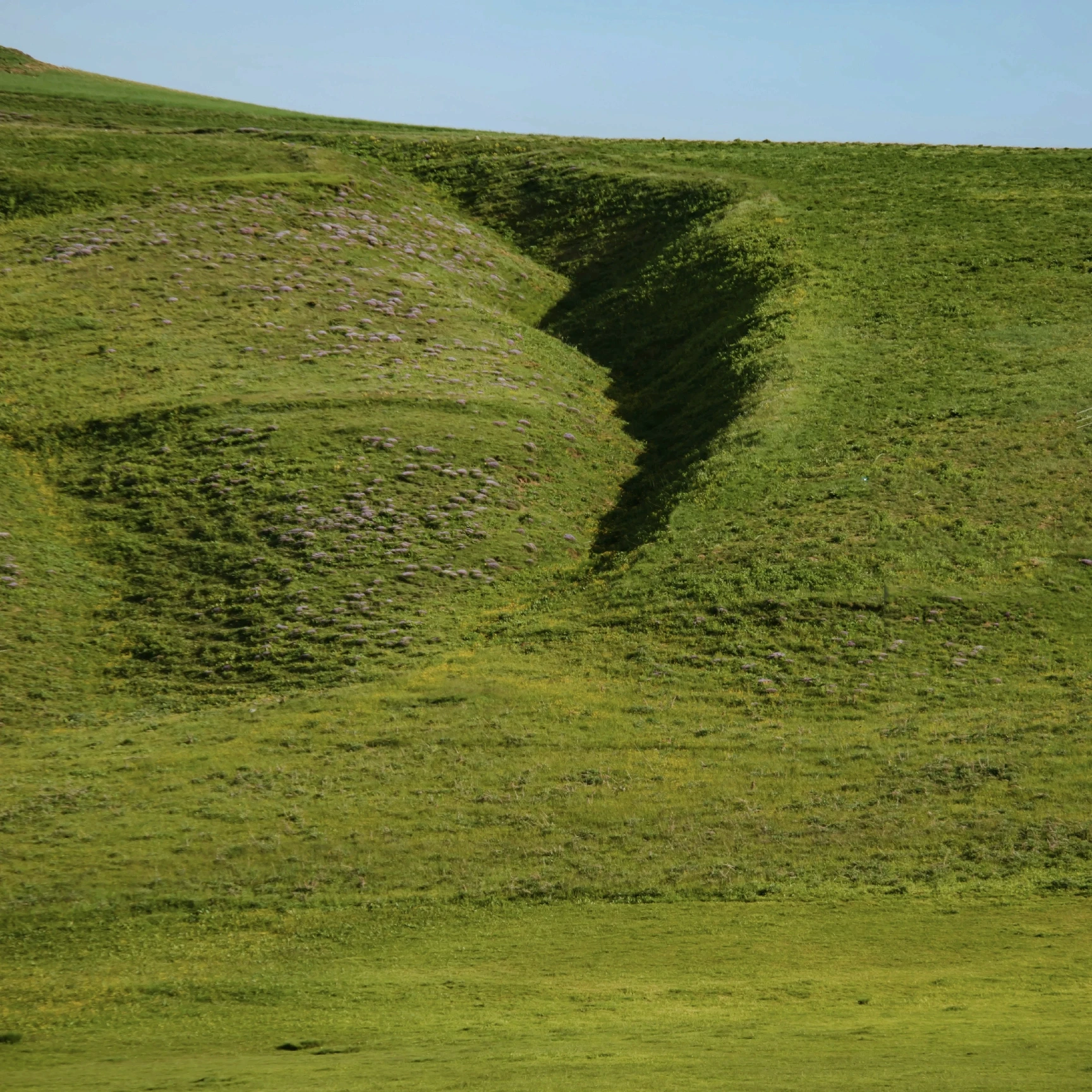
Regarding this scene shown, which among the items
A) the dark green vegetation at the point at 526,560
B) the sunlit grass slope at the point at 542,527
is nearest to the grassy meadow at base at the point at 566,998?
the dark green vegetation at the point at 526,560

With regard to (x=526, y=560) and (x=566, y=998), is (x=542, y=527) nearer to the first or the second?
(x=526, y=560)

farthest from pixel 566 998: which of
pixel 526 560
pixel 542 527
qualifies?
pixel 542 527

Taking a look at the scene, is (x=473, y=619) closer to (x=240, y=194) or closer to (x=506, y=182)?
(x=240, y=194)

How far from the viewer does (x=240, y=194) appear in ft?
225

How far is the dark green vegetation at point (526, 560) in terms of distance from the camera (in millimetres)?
27484

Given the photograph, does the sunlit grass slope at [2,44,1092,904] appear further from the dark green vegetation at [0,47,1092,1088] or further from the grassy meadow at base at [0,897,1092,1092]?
the grassy meadow at base at [0,897,1092,1092]

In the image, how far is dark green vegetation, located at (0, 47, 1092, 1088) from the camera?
27.5 m

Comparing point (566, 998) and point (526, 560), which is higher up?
point (526, 560)

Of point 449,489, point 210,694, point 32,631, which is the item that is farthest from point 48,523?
point 449,489

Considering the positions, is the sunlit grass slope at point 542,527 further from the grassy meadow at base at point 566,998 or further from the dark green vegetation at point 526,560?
Result: the grassy meadow at base at point 566,998

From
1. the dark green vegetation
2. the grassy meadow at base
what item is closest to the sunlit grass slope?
the dark green vegetation

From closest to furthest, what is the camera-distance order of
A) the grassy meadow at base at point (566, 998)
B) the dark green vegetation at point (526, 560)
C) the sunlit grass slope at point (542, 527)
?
the grassy meadow at base at point (566, 998)
the dark green vegetation at point (526, 560)
the sunlit grass slope at point (542, 527)

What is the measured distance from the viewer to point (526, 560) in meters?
45.2

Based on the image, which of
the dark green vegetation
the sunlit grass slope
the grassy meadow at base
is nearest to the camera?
the grassy meadow at base
